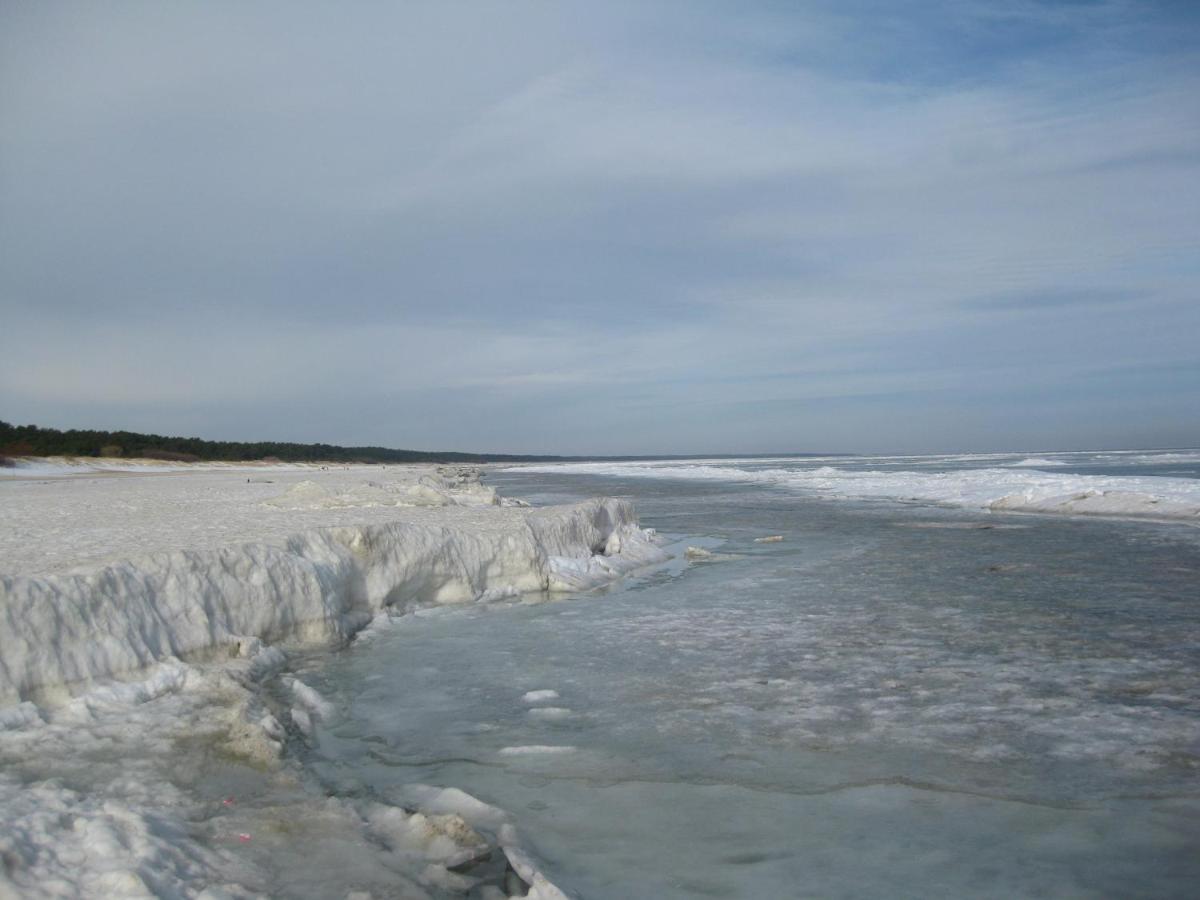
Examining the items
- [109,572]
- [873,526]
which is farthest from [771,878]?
[873,526]

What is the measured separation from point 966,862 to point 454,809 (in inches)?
95.1

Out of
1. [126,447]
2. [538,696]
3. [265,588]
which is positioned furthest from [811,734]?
[126,447]

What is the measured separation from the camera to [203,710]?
17.4 feet

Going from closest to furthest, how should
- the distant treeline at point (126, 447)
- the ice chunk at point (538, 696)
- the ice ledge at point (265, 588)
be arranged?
the ice ledge at point (265, 588) < the ice chunk at point (538, 696) < the distant treeline at point (126, 447)

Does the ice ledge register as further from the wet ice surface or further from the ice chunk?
the ice chunk

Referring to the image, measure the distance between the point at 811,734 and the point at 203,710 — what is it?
384 cm

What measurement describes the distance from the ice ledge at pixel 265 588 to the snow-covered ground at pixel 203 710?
0.7 inches

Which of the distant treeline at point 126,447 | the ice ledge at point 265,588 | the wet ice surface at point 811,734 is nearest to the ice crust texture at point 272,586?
the ice ledge at point 265,588

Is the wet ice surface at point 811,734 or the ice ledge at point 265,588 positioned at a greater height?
the ice ledge at point 265,588

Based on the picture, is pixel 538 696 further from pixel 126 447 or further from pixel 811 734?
pixel 126 447

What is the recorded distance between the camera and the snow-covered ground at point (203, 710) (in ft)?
11.1

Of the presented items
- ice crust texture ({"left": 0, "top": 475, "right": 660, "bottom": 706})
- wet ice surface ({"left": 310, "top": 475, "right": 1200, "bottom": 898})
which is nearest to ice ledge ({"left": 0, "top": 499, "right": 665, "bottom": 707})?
ice crust texture ({"left": 0, "top": 475, "right": 660, "bottom": 706})

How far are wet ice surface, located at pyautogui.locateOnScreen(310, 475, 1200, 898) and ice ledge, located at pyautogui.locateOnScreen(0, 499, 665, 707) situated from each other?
0.66m

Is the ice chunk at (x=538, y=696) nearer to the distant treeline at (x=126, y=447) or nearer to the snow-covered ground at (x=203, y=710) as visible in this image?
the snow-covered ground at (x=203, y=710)
